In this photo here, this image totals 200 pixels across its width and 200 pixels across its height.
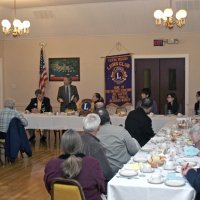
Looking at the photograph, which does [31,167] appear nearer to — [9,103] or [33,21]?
[9,103]

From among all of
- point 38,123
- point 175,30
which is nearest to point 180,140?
point 38,123

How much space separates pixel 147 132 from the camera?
5562mm

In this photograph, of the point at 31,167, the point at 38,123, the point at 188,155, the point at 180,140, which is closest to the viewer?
the point at 188,155

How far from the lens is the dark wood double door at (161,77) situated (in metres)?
10.4

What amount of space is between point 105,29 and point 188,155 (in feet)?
22.9

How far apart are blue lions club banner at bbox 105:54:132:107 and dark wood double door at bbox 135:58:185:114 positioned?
9.1 inches

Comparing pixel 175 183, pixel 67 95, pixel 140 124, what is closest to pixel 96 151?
pixel 175 183

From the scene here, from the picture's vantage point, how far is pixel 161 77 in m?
10.7

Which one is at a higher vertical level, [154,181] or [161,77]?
[161,77]

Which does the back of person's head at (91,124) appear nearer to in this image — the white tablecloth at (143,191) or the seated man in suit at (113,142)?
the seated man in suit at (113,142)

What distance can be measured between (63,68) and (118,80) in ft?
5.40

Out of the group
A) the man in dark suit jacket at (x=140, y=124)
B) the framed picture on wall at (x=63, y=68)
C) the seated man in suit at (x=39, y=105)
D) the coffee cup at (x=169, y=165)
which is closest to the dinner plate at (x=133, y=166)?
the coffee cup at (x=169, y=165)

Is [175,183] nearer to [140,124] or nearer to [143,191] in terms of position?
[143,191]

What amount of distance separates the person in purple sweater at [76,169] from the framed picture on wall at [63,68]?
8183mm
